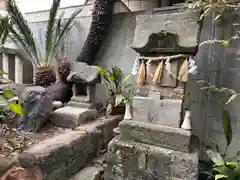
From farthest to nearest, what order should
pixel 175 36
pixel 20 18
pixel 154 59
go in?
1. pixel 20 18
2. pixel 154 59
3. pixel 175 36

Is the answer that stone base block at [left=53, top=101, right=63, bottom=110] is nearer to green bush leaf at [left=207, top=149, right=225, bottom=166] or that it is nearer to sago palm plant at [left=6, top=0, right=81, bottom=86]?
sago palm plant at [left=6, top=0, right=81, bottom=86]

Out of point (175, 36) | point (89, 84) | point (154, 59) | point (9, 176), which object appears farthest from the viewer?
point (89, 84)

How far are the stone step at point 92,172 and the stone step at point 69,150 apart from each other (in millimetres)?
46

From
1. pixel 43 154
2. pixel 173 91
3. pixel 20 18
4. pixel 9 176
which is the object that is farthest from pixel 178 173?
pixel 20 18

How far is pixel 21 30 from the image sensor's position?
8.55 ft

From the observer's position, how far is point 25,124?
2.00 m

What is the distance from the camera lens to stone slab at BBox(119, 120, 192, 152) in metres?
1.65

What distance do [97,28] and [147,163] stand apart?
6.03 feet

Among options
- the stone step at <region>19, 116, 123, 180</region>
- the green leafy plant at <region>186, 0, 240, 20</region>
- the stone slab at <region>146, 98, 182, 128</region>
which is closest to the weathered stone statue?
the stone step at <region>19, 116, 123, 180</region>

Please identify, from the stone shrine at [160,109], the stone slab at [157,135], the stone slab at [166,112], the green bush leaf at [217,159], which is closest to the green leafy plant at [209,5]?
the stone shrine at [160,109]

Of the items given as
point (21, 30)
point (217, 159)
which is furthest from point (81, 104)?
point (217, 159)

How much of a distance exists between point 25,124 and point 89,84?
2.79ft

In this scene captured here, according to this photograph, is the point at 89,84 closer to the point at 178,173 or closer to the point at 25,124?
the point at 25,124

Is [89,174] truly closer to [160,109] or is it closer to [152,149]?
[152,149]
